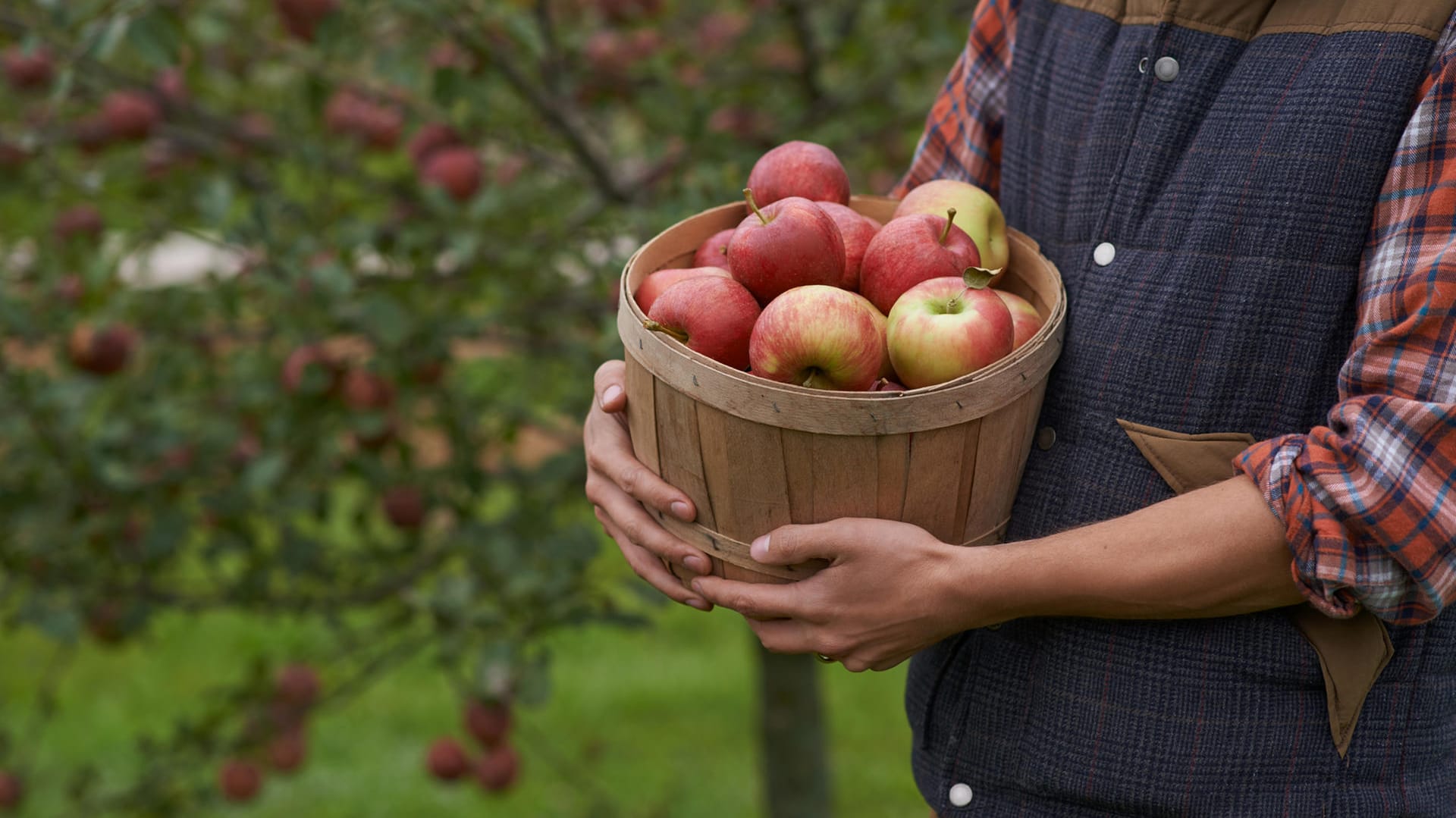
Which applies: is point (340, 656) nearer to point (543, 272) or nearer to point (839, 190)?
point (543, 272)

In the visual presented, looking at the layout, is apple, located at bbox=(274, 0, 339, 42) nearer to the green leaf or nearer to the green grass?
the green leaf

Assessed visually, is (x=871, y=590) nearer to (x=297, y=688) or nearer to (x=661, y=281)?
(x=661, y=281)

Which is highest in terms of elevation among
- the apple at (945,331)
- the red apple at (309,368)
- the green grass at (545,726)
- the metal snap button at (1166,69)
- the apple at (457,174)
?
the metal snap button at (1166,69)

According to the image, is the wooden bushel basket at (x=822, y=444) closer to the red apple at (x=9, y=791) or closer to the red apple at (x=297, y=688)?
the red apple at (x=297, y=688)

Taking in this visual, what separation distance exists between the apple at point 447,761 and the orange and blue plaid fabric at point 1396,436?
6.37 feet

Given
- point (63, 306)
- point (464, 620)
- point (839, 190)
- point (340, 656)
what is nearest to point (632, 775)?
point (340, 656)

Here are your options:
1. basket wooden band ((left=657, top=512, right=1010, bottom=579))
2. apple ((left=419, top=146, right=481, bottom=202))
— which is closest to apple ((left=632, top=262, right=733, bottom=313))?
basket wooden band ((left=657, top=512, right=1010, bottom=579))

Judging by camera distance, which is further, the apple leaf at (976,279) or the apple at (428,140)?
the apple at (428,140)

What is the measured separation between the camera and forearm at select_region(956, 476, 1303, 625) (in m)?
1.08

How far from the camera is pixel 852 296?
1.23 meters

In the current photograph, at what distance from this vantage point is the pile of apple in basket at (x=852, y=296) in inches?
46.5

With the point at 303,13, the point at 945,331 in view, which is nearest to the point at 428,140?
the point at 303,13

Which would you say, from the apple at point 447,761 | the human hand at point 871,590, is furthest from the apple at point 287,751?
the human hand at point 871,590

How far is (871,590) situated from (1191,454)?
0.32 m
